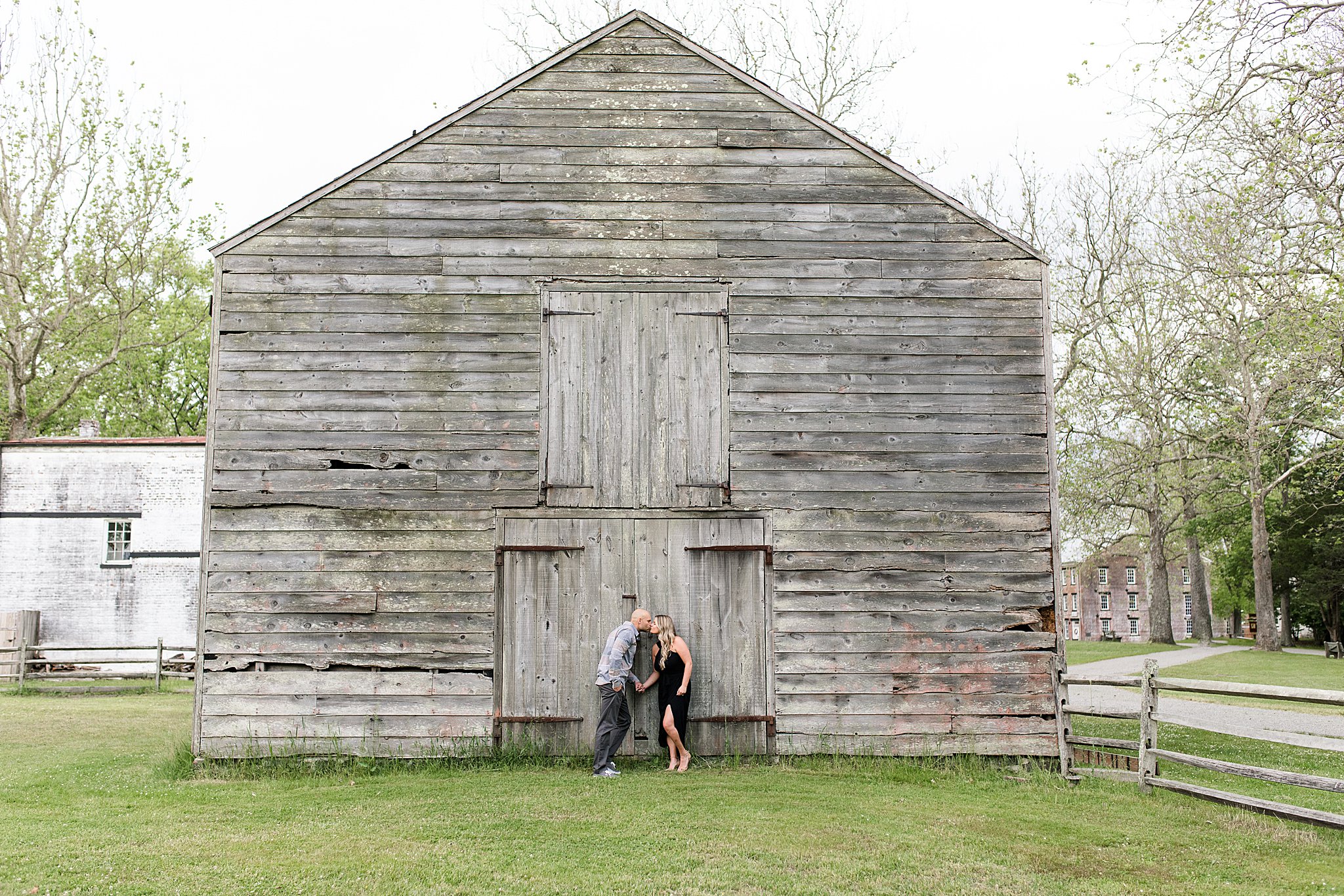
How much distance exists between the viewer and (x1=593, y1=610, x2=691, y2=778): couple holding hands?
10.6 m

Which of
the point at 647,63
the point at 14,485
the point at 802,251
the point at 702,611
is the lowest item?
the point at 702,611

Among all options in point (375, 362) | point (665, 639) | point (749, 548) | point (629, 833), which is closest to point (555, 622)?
point (665, 639)

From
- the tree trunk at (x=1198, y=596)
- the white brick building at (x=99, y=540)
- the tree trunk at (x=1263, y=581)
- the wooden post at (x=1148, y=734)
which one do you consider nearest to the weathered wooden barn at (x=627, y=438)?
Result: the wooden post at (x=1148, y=734)

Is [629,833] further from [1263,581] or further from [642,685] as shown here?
[1263,581]

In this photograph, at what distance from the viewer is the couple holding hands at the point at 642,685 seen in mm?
10578

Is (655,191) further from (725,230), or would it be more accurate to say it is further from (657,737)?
(657,737)

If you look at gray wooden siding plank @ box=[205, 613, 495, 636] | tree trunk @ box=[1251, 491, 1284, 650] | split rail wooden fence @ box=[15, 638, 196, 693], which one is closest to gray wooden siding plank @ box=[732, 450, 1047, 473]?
gray wooden siding plank @ box=[205, 613, 495, 636]

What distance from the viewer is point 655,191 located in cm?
1176

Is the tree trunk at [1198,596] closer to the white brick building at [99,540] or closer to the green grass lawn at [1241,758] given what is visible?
the green grass lawn at [1241,758]

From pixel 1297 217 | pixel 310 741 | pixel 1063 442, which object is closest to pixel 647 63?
pixel 310 741

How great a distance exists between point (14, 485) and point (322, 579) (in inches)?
718

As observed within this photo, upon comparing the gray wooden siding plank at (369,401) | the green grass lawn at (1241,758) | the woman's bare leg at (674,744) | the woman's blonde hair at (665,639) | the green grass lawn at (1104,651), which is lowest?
the green grass lawn at (1104,651)

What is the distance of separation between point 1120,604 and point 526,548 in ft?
260

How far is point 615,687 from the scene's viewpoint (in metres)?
10.5
